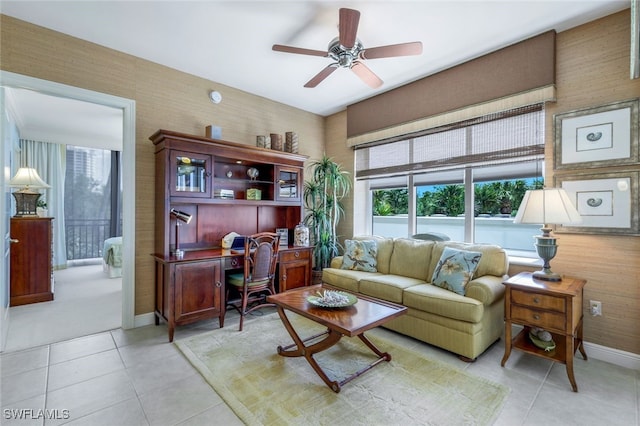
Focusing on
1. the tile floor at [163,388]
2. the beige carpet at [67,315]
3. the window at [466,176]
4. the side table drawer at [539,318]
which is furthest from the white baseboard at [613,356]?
the beige carpet at [67,315]

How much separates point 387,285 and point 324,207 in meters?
1.73

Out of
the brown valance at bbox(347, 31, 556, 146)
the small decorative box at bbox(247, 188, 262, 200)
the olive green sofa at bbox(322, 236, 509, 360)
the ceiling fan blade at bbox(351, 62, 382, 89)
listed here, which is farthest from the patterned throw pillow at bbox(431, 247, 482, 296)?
the small decorative box at bbox(247, 188, 262, 200)

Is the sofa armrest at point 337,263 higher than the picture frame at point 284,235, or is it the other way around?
the picture frame at point 284,235

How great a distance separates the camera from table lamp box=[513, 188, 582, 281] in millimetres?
2320

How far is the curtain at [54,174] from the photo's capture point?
18.9 ft

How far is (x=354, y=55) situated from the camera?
2.58 m

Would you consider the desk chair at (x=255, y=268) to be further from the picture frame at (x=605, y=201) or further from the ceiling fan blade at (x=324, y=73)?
the picture frame at (x=605, y=201)

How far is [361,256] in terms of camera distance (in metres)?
3.73

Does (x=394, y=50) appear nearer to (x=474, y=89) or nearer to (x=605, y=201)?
(x=474, y=89)

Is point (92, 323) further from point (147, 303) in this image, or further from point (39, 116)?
point (39, 116)

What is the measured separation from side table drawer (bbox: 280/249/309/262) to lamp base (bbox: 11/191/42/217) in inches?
140

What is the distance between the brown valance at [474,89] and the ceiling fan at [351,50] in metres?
1.13

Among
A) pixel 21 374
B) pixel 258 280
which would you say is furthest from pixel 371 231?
pixel 21 374

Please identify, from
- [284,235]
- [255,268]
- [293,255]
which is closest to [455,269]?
[293,255]
